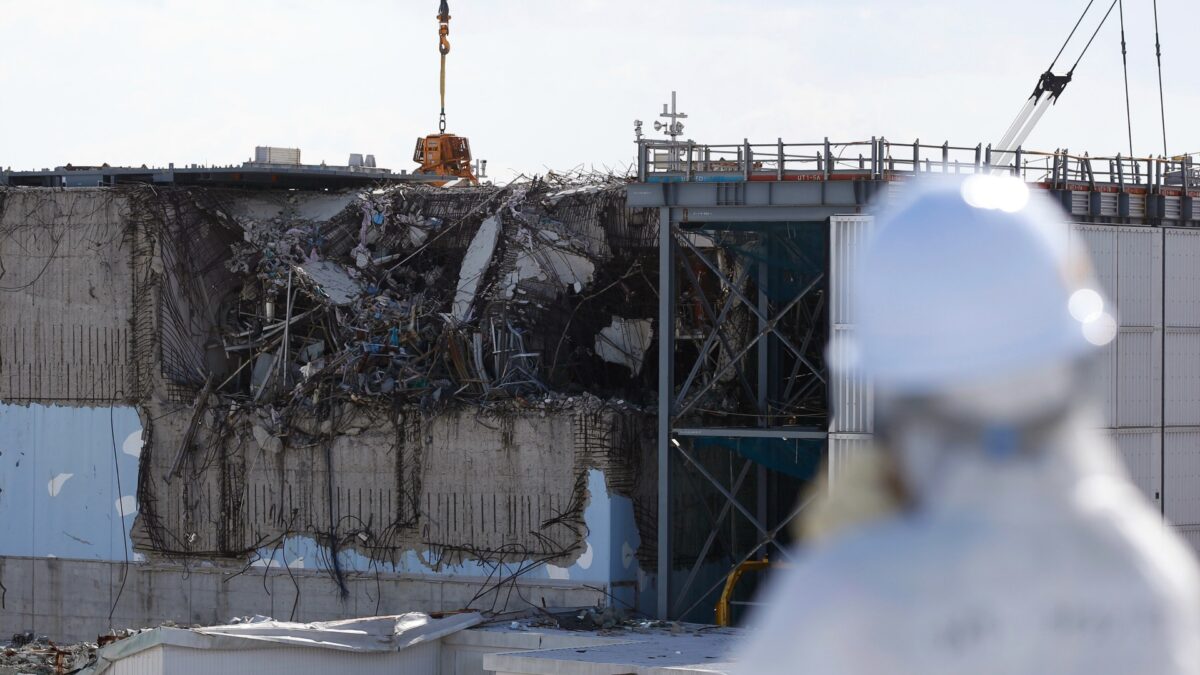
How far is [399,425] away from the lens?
3244cm

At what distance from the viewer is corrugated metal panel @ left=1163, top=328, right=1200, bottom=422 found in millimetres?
29000

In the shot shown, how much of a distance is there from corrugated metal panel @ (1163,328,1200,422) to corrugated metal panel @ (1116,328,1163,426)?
0.71 ft

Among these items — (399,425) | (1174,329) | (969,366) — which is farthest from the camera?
(399,425)

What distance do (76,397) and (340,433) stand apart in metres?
5.99

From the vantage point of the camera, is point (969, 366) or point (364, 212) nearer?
point (969, 366)

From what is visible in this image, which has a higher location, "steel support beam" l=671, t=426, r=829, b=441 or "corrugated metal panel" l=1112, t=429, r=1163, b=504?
"steel support beam" l=671, t=426, r=829, b=441

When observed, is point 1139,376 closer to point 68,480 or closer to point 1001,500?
point 68,480

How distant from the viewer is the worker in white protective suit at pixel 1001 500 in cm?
261

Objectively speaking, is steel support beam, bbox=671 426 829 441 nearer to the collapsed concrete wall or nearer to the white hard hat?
the collapsed concrete wall

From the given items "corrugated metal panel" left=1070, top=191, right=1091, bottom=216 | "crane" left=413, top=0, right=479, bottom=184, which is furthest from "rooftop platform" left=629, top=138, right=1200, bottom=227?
"crane" left=413, top=0, right=479, bottom=184

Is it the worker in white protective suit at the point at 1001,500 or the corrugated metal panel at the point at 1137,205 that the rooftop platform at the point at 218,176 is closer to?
the corrugated metal panel at the point at 1137,205

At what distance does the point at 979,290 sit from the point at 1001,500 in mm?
307

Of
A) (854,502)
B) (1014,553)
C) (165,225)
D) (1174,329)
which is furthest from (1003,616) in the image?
(165,225)

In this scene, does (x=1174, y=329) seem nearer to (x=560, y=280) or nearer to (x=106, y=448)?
(x=560, y=280)
